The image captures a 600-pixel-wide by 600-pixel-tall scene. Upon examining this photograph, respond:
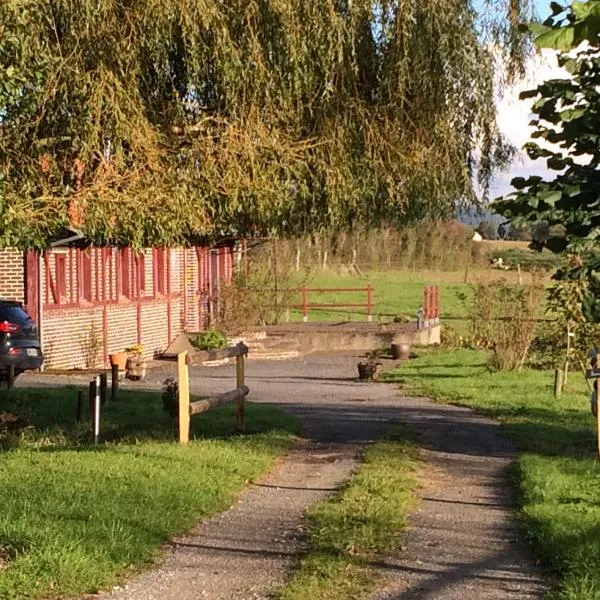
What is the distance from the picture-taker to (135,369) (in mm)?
23828

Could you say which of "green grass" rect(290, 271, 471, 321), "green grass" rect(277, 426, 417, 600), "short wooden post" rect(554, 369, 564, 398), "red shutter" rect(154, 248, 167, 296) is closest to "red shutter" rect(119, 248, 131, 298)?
"red shutter" rect(154, 248, 167, 296)

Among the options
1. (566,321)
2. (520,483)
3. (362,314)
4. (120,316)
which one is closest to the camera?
(520,483)

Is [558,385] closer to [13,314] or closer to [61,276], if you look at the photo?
[13,314]

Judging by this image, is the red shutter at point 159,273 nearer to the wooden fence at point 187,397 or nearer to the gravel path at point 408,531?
the gravel path at point 408,531

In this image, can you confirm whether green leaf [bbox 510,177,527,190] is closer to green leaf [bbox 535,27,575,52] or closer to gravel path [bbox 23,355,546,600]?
gravel path [bbox 23,355,546,600]

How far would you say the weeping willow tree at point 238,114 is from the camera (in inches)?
405

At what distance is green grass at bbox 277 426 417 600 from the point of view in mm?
6238

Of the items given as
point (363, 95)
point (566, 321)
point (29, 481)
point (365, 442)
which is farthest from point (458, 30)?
point (566, 321)

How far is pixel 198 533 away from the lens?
7.73m

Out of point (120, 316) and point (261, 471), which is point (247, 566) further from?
point (120, 316)

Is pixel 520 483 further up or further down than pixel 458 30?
further down

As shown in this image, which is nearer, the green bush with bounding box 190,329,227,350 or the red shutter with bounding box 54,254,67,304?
the red shutter with bounding box 54,254,67,304

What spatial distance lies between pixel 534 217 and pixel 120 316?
59.6 ft

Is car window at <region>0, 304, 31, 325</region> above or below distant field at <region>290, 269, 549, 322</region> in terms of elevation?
above
